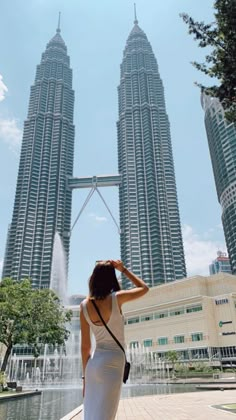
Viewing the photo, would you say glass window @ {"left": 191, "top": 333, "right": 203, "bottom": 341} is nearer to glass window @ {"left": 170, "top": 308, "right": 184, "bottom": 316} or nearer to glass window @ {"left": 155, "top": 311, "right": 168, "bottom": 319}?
glass window @ {"left": 170, "top": 308, "right": 184, "bottom": 316}

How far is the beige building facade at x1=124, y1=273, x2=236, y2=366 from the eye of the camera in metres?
53.8

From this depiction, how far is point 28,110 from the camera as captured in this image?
129500 millimetres

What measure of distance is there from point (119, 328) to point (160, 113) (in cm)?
13325

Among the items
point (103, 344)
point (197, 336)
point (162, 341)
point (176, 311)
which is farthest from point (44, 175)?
point (103, 344)

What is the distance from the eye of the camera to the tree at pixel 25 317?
24109mm

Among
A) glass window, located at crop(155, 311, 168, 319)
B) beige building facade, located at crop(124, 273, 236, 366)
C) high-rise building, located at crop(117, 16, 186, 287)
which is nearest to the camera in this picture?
beige building facade, located at crop(124, 273, 236, 366)

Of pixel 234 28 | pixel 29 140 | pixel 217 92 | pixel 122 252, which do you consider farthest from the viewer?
pixel 29 140

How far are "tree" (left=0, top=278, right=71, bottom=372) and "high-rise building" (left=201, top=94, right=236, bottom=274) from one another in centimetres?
7445

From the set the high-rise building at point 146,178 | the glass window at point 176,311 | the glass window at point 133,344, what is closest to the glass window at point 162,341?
the glass window at point 176,311

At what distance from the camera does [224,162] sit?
96938mm

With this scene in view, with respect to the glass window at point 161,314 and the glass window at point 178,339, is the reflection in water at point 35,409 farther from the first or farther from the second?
the glass window at point 161,314

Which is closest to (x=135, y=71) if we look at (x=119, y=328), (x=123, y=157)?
(x=123, y=157)

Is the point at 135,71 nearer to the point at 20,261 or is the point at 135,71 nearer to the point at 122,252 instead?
the point at 122,252

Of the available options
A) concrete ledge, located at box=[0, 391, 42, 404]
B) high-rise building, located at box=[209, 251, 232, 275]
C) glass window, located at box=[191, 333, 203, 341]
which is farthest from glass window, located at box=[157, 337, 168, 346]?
high-rise building, located at box=[209, 251, 232, 275]
